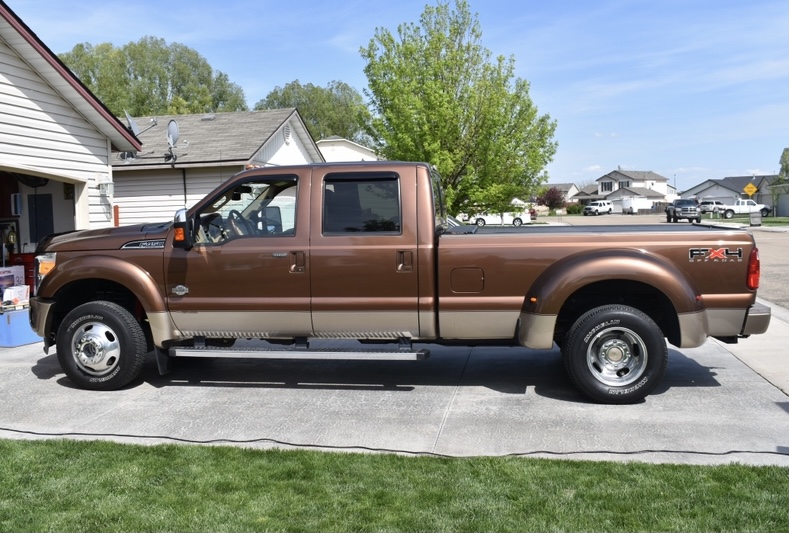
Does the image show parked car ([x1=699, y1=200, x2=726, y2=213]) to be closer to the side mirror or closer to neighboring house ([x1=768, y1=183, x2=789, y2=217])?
neighboring house ([x1=768, y1=183, x2=789, y2=217])

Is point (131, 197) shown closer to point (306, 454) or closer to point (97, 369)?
point (97, 369)

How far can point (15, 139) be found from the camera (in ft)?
34.2

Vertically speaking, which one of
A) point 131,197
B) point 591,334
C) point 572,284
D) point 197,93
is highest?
point 197,93

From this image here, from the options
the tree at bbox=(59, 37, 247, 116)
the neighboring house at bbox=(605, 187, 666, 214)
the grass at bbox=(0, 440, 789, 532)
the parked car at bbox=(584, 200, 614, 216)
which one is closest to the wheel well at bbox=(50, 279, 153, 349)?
the grass at bbox=(0, 440, 789, 532)

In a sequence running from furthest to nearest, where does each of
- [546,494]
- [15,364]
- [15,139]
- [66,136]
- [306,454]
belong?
1. [66,136]
2. [15,139]
3. [15,364]
4. [306,454]
5. [546,494]

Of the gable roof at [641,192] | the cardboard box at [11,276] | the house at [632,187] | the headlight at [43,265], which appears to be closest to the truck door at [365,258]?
the headlight at [43,265]

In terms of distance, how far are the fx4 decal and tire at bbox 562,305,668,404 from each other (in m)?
0.63

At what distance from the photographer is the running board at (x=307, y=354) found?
624 cm

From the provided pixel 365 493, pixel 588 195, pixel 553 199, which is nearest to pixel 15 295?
pixel 365 493

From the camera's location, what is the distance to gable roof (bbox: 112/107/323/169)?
57.5 feet

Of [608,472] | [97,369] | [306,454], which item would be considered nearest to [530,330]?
[608,472]

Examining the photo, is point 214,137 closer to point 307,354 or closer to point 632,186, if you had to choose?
point 307,354

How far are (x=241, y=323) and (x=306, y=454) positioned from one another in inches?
76.9

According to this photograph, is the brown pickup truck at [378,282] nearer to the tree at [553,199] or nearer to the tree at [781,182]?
the tree at [781,182]
